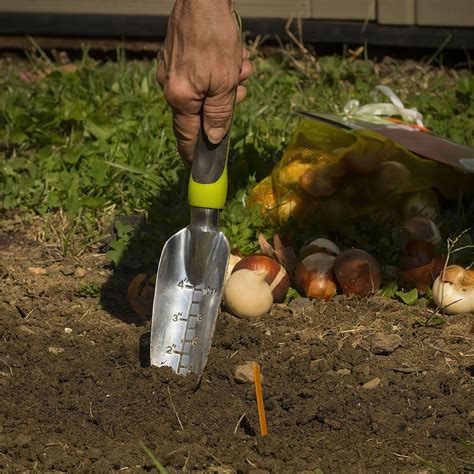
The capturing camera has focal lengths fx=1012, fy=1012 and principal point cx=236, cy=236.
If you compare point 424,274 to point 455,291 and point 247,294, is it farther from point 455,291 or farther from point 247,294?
point 247,294

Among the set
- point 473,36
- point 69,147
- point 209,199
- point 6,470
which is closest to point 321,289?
point 209,199

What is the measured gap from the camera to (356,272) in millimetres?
3279

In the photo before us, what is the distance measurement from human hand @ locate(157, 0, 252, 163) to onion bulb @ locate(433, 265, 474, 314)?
998 millimetres

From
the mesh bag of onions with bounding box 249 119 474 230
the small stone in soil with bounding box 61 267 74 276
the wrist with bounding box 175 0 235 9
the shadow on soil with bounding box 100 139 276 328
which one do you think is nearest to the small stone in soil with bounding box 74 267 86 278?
the small stone in soil with bounding box 61 267 74 276

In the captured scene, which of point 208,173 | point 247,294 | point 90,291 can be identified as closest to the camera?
point 208,173

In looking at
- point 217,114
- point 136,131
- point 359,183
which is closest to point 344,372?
point 217,114

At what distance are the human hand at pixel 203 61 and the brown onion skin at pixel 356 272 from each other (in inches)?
31.8

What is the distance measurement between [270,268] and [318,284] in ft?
0.56

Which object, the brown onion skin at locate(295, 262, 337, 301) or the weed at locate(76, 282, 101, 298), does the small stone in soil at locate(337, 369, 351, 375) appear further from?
the weed at locate(76, 282, 101, 298)

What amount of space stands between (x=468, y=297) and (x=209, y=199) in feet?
3.11

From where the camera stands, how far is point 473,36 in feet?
17.0

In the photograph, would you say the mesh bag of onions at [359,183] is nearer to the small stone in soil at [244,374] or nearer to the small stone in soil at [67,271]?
the small stone in soil at [67,271]

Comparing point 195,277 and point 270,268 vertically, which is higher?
point 195,277

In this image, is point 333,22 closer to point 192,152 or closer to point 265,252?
point 265,252
